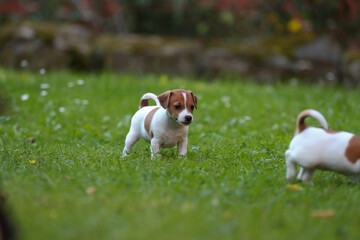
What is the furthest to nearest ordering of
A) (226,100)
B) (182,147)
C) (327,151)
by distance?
1. (226,100)
2. (182,147)
3. (327,151)

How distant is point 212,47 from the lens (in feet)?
37.6

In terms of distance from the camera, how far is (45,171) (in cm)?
383

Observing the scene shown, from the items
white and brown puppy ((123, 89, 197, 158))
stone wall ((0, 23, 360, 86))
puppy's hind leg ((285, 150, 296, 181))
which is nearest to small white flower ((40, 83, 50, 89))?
stone wall ((0, 23, 360, 86))

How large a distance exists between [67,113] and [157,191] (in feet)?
13.9

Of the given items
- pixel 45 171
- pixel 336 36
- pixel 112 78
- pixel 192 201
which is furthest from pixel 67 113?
pixel 336 36

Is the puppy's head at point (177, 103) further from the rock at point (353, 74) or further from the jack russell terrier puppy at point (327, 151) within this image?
the rock at point (353, 74)

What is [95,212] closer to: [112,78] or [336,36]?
[112,78]

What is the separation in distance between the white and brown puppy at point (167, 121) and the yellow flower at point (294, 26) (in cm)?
857

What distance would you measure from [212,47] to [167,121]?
24.8ft

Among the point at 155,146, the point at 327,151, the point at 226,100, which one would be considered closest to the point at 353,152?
the point at 327,151

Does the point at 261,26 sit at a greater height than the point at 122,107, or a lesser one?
greater

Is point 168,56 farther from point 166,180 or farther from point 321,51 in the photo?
point 166,180

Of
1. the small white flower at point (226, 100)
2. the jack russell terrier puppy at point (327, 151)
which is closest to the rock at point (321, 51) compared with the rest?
the small white flower at point (226, 100)

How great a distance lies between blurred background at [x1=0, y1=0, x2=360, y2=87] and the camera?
34.8ft
